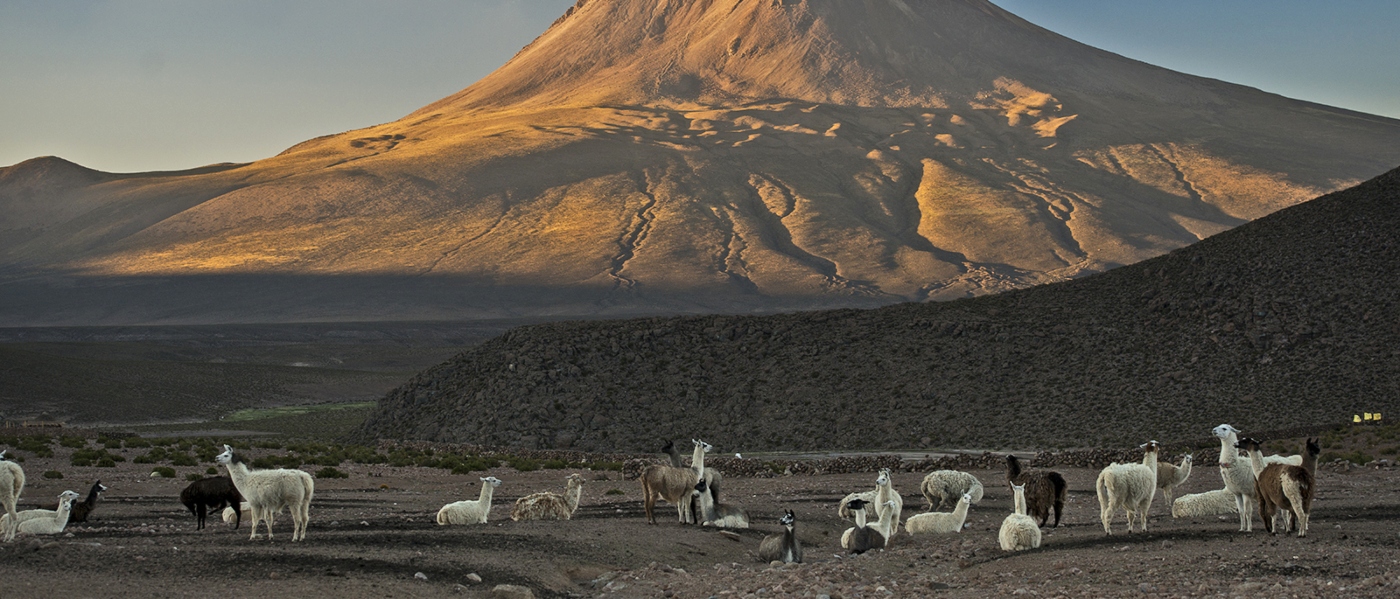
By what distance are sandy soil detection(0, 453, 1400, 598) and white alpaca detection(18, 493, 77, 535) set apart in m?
0.30

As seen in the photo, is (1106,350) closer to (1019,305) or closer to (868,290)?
(1019,305)

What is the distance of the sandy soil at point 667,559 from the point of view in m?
10.7

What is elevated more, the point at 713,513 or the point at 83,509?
the point at 83,509

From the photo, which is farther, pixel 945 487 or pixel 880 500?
pixel 945 487

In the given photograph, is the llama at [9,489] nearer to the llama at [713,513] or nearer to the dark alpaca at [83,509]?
the dark alpaca at [83,509]

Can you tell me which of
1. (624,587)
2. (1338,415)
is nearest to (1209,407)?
(1338,415)

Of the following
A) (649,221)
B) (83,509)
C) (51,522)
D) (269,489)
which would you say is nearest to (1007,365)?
(269,489)

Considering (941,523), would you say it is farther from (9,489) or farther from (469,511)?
(9,489)

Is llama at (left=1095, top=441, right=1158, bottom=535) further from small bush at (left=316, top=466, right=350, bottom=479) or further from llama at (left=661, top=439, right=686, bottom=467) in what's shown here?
small bush at (left=316, top=466, right=350, bottom=479)

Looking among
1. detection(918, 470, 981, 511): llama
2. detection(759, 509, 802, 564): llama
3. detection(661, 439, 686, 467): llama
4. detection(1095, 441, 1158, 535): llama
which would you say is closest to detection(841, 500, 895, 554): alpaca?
detection(759, 509, 802, 564): llama

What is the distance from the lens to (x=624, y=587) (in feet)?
40.3

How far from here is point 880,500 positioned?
51.8 feet

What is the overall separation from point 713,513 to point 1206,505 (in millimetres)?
6748

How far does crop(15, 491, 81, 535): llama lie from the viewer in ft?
45.2
